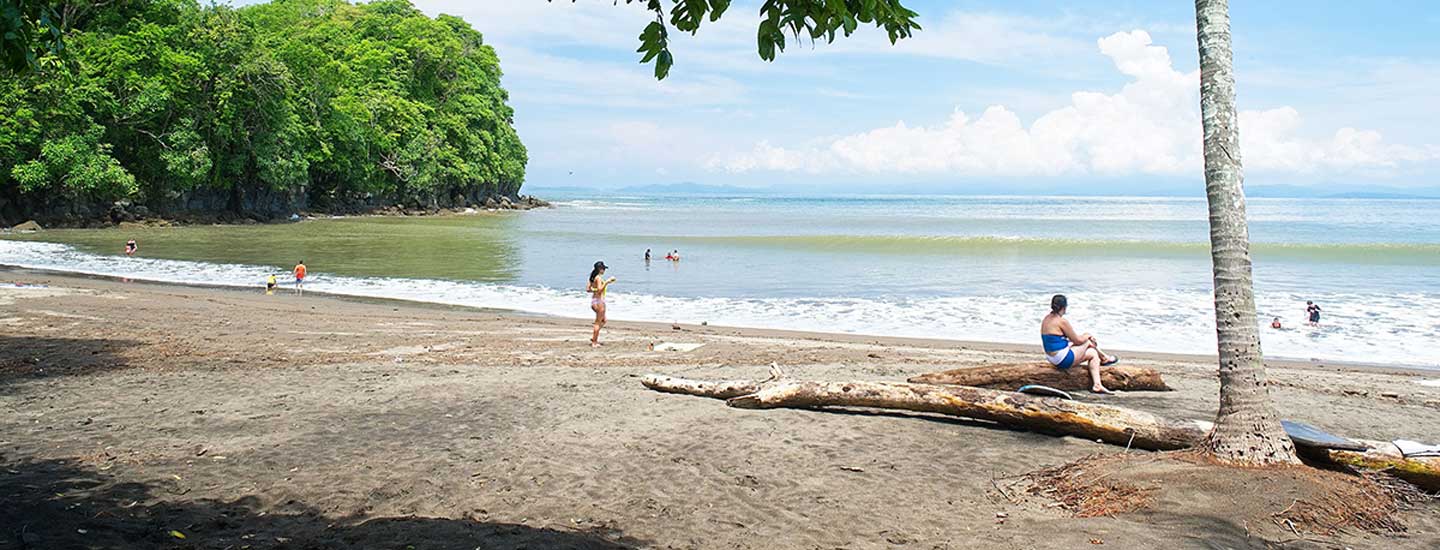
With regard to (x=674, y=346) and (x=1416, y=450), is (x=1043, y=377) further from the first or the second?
(x=674, y=346)

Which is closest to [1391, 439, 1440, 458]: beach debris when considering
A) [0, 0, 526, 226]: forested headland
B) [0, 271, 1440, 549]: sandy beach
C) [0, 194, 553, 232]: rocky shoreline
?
[0, 271, 1440, 549]: sandy beach

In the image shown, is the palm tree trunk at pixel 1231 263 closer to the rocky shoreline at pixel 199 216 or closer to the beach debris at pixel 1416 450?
the beach debris at pixel 1416 450

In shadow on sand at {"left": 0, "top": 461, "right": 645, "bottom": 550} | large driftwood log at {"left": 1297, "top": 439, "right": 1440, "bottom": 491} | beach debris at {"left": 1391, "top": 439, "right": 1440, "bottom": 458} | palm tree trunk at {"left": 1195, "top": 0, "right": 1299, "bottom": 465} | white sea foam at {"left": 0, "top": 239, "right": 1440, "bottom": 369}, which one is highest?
palm tree trunk at {"left": 1195, "top": 0, "right": 1299, "bottom": 465}

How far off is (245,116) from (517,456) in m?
51.0

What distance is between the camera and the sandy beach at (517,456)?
16.3ft

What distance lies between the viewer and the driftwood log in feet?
19.4

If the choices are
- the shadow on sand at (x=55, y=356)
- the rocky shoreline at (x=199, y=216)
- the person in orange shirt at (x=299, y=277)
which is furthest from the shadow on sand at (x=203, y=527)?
the rocky shoreline at (x=199, y=216)

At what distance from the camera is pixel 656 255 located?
3700cm

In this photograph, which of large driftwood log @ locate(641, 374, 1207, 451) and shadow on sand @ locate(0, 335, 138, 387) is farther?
shadow on sand @ locate(0, 335, 138, 387)

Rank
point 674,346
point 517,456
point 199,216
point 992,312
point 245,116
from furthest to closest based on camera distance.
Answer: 1. point 199,216
2. point 245,116
3. point 992,312
4. point 674,346
5. point 517,456

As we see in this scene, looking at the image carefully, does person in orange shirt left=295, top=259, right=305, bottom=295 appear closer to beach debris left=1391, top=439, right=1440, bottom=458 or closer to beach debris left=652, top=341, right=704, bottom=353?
beach debris left=652, top=341, right=704, bottom=353

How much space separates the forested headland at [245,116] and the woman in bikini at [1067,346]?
87.3 feet

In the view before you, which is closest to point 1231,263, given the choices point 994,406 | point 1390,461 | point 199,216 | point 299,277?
point 1390,461

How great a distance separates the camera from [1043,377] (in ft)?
28.8
